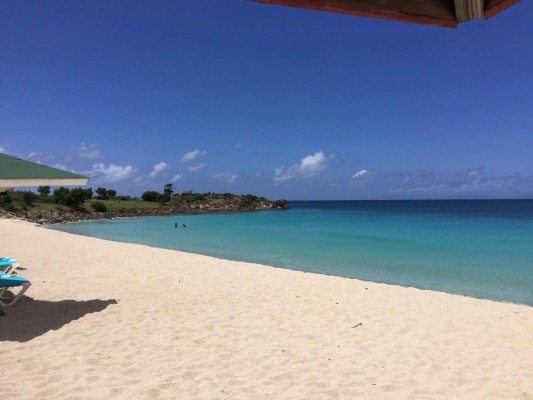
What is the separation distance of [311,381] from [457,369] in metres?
2.19

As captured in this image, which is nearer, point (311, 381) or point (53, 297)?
point (311, 381)

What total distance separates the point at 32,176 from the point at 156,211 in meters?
66.9

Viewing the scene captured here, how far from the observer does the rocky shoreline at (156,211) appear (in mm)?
48188

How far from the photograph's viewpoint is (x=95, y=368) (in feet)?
16.4

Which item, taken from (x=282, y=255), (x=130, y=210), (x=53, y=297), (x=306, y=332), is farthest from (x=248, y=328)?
(x=130, y=210)

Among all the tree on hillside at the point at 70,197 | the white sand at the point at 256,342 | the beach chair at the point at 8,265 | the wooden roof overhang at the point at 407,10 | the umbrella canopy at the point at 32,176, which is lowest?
the white sand at the point at 256,342

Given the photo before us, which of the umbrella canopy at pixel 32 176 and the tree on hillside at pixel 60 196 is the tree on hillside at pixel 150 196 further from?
the umbrella canopy at pixel 32 176

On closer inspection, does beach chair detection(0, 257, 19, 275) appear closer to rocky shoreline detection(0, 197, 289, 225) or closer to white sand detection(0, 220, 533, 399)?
white sand detection(0, 220, 533, 399)

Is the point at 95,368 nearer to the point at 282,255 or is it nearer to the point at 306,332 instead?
the point at 306,332

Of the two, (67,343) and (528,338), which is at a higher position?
(67,343)

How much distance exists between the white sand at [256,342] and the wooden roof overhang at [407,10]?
4.13 m

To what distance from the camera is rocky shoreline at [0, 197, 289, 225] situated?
158 ft

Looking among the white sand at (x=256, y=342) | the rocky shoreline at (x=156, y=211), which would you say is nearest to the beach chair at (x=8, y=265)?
the white sand at (x=256, y=342)

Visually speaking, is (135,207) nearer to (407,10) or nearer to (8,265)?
(8,265)
